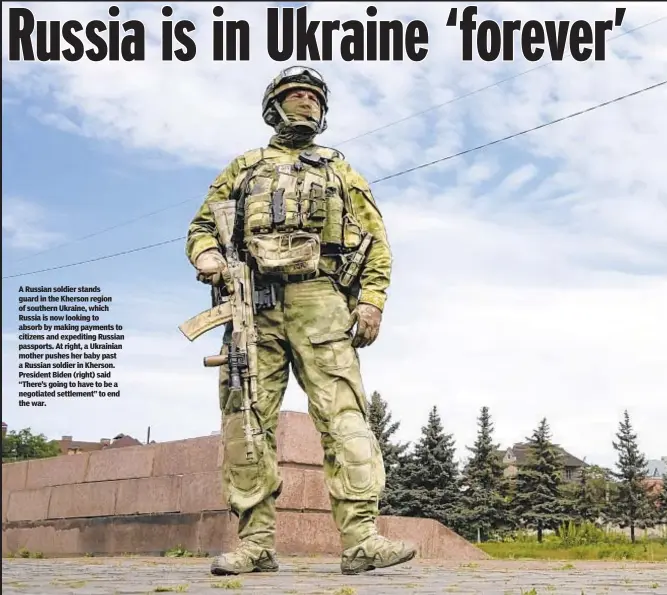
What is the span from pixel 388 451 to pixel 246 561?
82.2 feet

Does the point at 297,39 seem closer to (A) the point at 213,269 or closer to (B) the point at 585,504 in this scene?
(A) the point at 213,269

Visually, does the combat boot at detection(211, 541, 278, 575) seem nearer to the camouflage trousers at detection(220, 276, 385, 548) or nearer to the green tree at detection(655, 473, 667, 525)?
the camouflage trousers at detection(220, 276, 385, 548)

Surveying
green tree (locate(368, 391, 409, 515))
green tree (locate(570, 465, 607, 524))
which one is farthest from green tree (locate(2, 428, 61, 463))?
green tree (locate(368, 391, 409, 515))

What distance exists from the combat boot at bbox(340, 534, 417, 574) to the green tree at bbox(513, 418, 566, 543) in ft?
108

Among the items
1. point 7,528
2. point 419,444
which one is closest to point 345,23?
point 7,528

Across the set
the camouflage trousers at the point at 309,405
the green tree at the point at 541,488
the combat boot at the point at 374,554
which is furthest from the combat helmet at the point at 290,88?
the green tree at the point at 541,488

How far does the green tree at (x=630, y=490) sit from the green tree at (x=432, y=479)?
756 inches

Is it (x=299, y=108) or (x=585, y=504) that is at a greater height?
(x=299, y=108)

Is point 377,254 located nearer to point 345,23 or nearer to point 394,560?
point 394,560

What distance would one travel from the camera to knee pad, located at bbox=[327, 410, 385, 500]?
413 cm

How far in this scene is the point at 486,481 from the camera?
37.1 metres

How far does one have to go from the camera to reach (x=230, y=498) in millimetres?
4363

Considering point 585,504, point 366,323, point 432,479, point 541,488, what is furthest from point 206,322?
point 585,504

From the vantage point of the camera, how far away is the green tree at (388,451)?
27812mm
